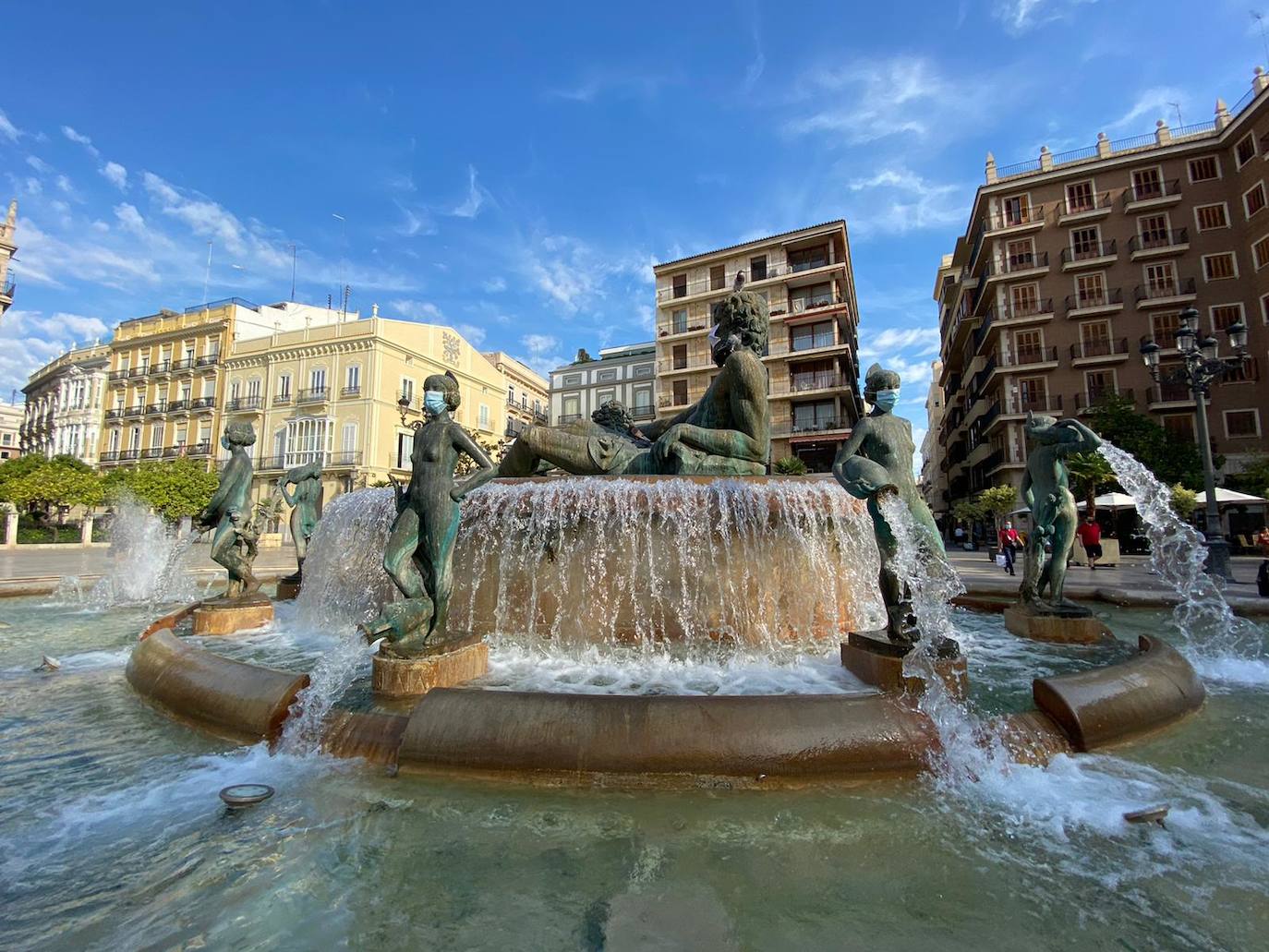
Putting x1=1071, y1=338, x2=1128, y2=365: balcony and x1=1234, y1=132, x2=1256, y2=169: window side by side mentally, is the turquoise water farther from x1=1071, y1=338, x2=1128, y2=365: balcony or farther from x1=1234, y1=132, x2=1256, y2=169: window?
x1=1234, y1=132, x2=1256, y2=169: window

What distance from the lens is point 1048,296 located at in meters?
35.5

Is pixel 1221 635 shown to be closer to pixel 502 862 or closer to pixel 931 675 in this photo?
pixel 931 675

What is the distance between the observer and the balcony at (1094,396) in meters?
30.9

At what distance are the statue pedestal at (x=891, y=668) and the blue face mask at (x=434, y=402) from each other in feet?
10.8

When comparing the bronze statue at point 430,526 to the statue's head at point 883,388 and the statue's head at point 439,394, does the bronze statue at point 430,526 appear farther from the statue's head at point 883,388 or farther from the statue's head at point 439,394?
the statue's head at point 883,388

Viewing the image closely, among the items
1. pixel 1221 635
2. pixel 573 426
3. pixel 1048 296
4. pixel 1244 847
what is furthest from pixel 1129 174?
pixel 1244 847

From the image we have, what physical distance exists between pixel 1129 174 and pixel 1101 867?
152ft

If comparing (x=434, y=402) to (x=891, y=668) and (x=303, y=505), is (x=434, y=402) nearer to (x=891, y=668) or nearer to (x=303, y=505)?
(x=891, y=668)

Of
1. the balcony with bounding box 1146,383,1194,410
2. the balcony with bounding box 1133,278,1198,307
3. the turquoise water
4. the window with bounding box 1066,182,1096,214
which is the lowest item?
the turquoise water

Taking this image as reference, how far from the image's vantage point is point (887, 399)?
4336mm

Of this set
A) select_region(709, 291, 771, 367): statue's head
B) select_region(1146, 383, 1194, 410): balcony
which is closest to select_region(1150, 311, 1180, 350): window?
select_region(1146, 383, 1194, 410): balcony

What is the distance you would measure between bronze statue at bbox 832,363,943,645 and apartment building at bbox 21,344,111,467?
66302mm

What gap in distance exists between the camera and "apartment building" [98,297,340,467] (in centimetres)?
4647

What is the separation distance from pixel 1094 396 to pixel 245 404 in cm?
5698
